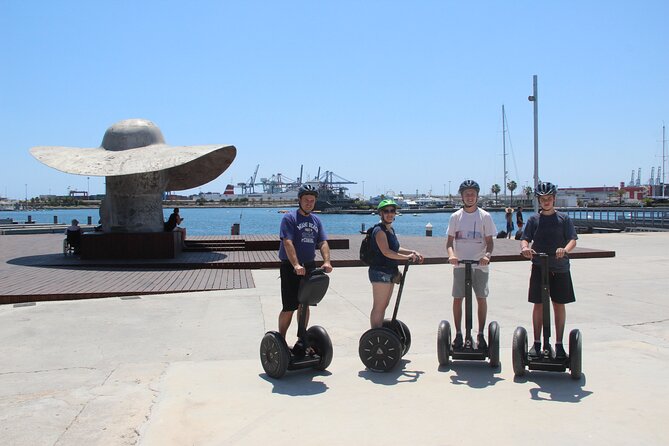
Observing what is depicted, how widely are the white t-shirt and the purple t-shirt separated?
4.24 ft

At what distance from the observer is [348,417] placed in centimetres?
411

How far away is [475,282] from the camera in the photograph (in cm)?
544

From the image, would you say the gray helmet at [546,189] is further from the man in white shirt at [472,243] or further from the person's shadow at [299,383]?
the person's shadow at [299,383]

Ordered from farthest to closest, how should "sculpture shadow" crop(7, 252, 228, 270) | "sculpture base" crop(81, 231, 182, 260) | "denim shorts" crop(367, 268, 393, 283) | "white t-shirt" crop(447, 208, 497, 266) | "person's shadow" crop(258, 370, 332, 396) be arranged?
1. "sculpture base" crop(81, 231, 182, 260)
2. "sculpture shadow" crop(7, 252, 228, 270)
3. "white t-shirt" crop(447, 208, 497, 266)
4. "denim shorts" crop(367, 268, 393, 283)
5. "person's shadow" crop(258, 370, 332, 396)

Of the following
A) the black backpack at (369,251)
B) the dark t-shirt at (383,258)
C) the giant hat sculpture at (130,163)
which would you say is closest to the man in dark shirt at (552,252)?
the dark t-shirt at (383,258)

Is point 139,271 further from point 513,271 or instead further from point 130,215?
point 513,271

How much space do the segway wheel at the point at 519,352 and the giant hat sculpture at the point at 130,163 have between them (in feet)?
33.5

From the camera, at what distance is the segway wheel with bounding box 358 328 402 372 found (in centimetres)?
511

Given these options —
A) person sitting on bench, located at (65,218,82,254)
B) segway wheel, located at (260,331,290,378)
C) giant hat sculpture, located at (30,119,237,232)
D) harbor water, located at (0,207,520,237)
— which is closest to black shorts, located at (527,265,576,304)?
segway wheel, located at (260,331,290,378)

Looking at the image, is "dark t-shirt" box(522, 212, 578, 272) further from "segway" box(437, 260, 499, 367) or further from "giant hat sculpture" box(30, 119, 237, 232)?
"giant hat sculpture" box(30, 119, 237, 232)

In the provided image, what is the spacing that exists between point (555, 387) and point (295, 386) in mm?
2046

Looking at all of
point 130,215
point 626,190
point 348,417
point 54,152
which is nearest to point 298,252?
point 348,417

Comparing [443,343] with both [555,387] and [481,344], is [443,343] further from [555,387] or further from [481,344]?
[555,387]

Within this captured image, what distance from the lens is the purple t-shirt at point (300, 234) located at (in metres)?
5.18
